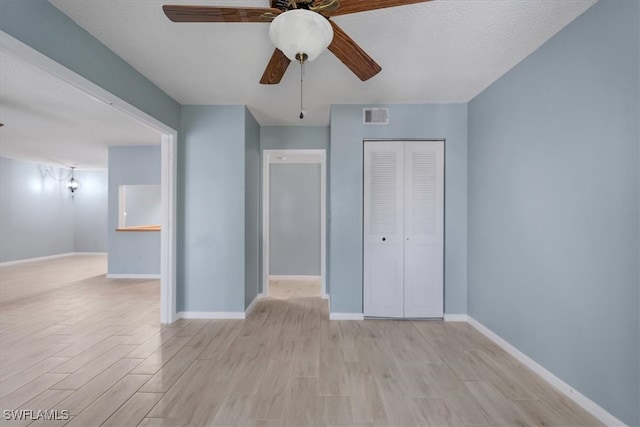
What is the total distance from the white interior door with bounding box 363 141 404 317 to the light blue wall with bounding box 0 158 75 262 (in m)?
8.39

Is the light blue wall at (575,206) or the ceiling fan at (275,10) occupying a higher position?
the ceiling fan at (275,10)

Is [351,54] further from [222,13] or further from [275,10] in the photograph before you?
[222,13]

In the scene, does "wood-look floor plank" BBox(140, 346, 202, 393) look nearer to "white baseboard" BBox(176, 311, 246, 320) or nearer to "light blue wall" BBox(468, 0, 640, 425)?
"white baseboard" BBox(176, 311, 246, 320)

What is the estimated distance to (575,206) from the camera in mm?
1977

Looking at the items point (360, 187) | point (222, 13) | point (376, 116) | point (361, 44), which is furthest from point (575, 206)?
point (222, 13)

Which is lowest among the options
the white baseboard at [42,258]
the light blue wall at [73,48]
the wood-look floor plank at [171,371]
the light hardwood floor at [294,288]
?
the light hardwood floor at [294,288]

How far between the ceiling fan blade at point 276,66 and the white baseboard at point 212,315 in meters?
2.65

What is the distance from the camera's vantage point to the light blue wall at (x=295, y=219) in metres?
5.66

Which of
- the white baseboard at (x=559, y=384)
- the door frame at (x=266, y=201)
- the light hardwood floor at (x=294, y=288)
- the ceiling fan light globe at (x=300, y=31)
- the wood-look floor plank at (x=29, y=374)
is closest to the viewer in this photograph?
the ceiling fan light globe at (x=300, y=31)

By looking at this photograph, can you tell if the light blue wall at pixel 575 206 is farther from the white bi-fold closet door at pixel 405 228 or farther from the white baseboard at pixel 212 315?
the white baseboard at pixel 212 315

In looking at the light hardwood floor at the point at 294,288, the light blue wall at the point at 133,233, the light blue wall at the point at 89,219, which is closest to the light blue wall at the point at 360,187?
the light hardwood floor at the point at 294,288

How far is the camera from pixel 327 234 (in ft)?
14.1

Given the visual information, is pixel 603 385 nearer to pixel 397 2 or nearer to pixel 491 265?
pixel 491 265

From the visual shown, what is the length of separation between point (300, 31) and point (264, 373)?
2.32m
